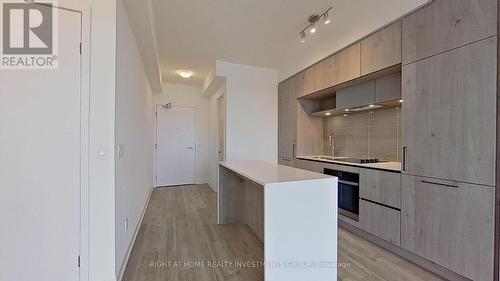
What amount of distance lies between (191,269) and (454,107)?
2.56 metres

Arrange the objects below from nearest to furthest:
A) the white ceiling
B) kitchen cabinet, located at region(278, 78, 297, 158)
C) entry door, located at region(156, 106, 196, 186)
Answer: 1. the white ceiling
2. kitchen cabinet, located at region(278, 78, 297, 158)
3. entry door, located at region(156, 106, 196, 186)

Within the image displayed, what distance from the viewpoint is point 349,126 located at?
370 centimetres

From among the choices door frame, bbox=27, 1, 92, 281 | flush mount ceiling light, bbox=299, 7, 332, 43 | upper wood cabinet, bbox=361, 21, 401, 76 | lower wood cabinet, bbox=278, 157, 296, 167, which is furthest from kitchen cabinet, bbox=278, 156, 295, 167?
door frame, bbox=27, 1, 92, 281

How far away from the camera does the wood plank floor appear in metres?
1.99

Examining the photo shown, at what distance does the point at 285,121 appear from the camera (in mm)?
4477

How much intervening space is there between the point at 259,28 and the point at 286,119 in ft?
6.08

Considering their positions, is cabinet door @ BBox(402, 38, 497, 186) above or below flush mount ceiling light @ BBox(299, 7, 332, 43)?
below

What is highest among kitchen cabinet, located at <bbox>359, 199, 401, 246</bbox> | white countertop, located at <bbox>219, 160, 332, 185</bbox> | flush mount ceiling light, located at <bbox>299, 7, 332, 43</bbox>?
flush mount ceiling light, located at <bbox>299, 7, 332, 43</bbox>

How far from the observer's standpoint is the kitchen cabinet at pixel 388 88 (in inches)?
101

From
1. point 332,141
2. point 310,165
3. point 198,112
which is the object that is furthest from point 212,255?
point 198,112

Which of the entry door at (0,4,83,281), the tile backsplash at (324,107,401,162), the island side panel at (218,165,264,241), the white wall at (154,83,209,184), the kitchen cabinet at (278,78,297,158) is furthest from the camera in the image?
the white wall at (154,83,209,184)

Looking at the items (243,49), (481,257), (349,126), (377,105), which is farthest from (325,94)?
(481,257)

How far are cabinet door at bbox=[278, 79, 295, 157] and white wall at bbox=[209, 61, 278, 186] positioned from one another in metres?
0.11

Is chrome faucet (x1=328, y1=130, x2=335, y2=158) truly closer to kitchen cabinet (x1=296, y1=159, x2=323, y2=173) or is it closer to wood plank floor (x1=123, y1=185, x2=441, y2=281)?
kitchen cabinet (x1=296, y1=159, x2=323, y2=173)
